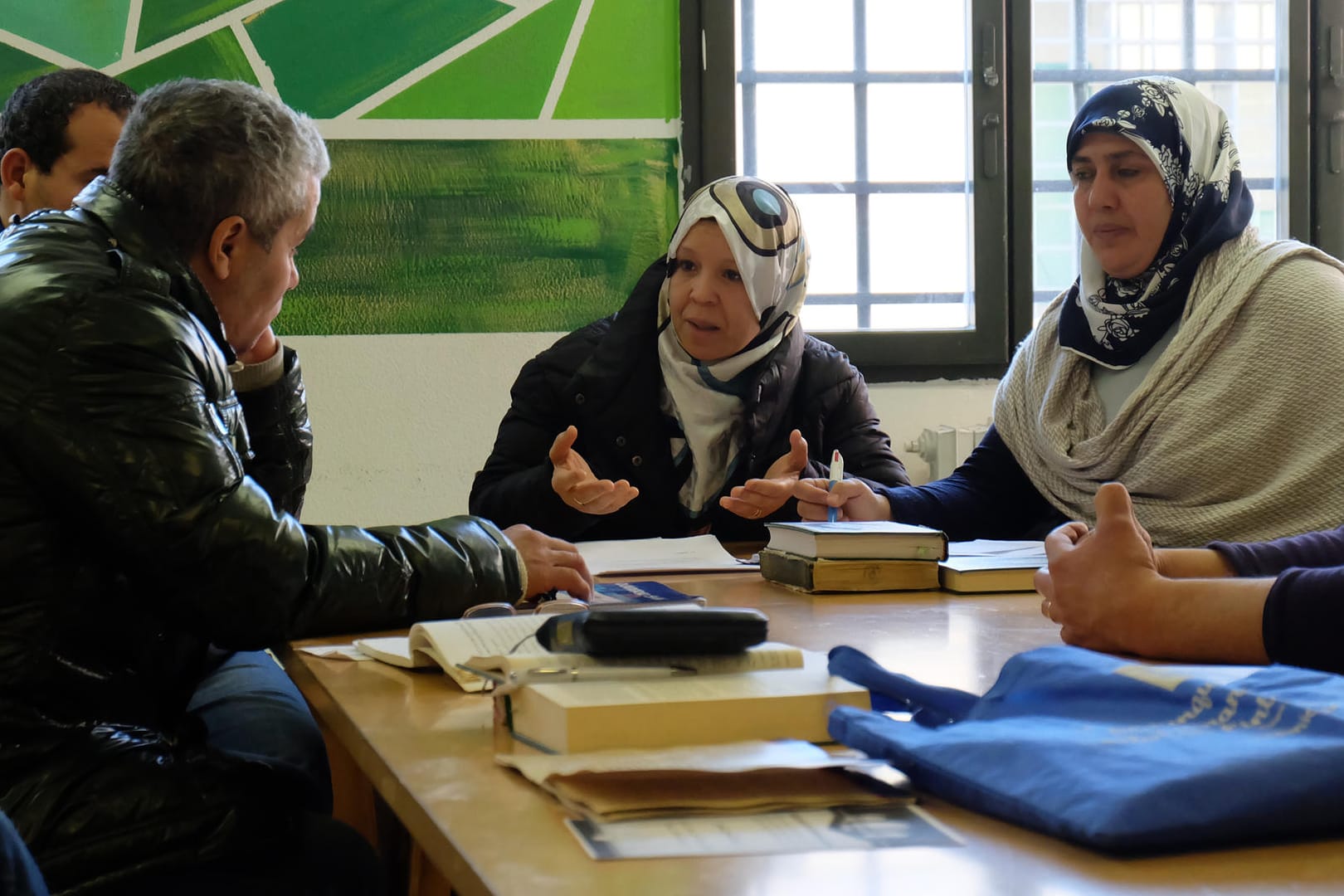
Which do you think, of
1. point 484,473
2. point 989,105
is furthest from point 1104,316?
point 989,105

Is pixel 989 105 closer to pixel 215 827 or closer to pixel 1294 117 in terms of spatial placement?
pixel 1294 117

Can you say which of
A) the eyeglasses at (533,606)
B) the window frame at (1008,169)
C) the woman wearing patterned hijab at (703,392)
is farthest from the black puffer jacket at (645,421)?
the window frame at (1008,169)

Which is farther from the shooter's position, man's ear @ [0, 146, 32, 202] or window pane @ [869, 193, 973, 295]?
window pane @ [869, 193, 973, 295]

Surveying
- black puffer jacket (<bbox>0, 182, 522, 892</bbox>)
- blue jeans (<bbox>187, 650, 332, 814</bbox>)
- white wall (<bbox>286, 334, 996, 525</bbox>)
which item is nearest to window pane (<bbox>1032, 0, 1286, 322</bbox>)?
white wall (<bbox>286, 334, 996, 525</bbox>)

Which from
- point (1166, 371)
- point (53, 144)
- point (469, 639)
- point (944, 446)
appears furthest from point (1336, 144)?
point (469, 639)

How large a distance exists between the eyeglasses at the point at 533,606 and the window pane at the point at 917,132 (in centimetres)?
225

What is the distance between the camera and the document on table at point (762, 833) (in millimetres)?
665

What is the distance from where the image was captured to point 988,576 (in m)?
1.67

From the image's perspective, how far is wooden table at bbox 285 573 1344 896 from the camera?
61cm

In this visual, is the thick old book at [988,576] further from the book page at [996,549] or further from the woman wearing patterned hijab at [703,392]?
the woman wearing patterned hijab at [703,392]

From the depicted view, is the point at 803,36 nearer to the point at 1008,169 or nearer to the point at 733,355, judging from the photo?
the point at 1008,169

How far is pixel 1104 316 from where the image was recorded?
7.61 feet

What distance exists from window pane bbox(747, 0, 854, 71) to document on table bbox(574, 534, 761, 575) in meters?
1.77

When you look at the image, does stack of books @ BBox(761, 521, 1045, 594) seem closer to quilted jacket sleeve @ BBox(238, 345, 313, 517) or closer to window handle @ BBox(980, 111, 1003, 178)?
quilted jacket sleeve @ BBox(238, 345, 313, 517)
